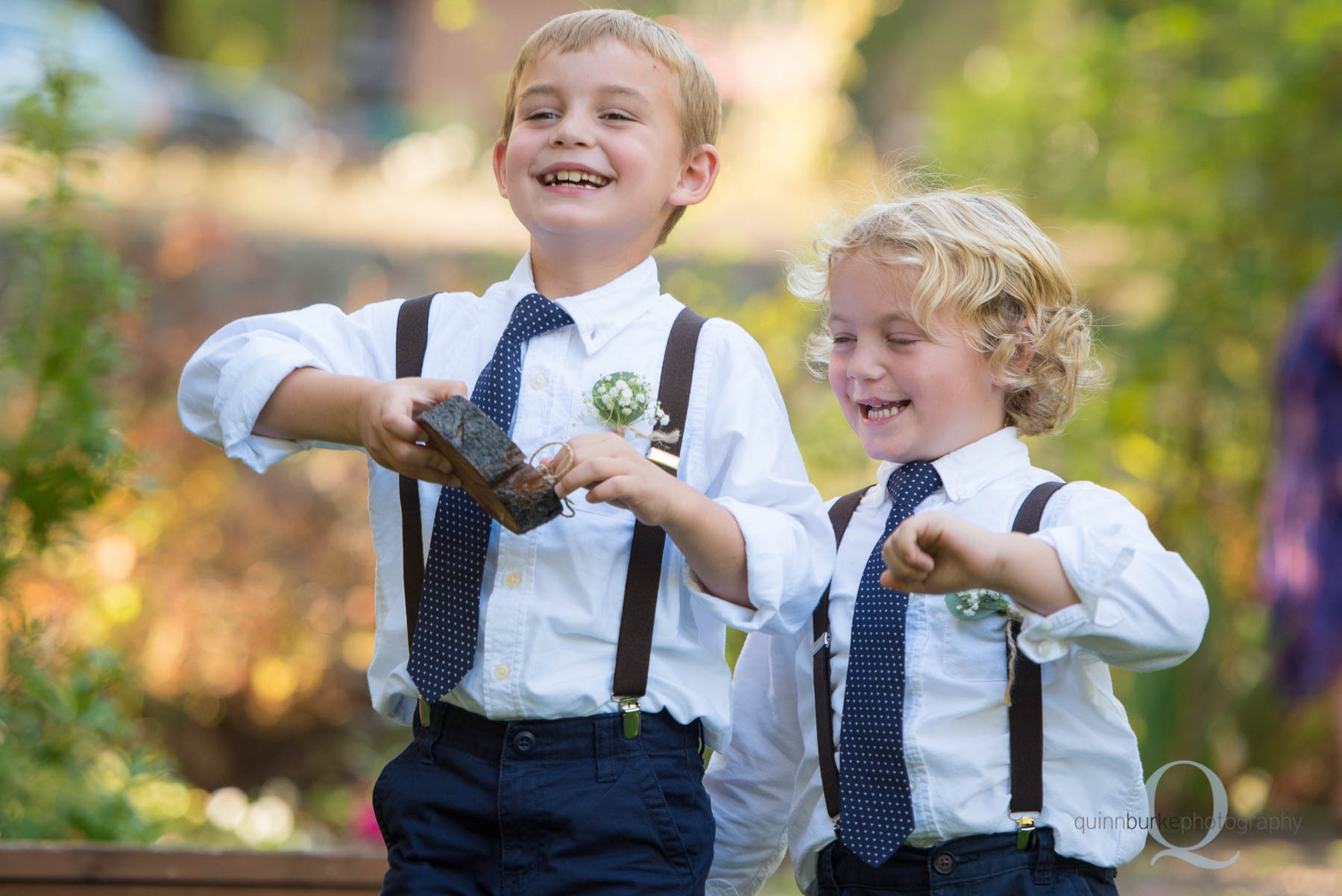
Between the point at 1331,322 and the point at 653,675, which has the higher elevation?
the point at 1331,322

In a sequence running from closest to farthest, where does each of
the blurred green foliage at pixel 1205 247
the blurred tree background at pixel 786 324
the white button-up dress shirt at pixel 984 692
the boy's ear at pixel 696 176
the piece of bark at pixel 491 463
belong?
1. the piece of bark at pixel 491 463
2. the white button-up dress shirt at pixel 984 692
3. the boy's ear at pixel 696 176
4. the blurred tree background at pixel 786 324
5. the blurred green foliage at pixel 1205 247

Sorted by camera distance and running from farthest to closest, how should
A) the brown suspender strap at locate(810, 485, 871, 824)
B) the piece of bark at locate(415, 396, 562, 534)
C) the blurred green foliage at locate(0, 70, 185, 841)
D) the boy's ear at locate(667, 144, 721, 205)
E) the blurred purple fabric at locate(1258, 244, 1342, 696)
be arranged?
1. the blurred purple fabric at locate(1258, 244, 1342, 696)
2. the blurred green foliage at locate(0, 70, 185, 841)
3. the boy's ear at locate(667, 144, 721, 205)
4. the brown suspender strap at locate(810, 485, 871, 824)
5. the piece of bark at locate(415, 396, 562, 534)

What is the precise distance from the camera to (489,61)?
47.5 feet

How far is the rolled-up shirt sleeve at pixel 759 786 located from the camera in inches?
84.3

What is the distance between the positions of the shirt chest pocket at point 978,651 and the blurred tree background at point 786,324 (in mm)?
2179

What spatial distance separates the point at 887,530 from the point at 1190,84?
486 centimetres

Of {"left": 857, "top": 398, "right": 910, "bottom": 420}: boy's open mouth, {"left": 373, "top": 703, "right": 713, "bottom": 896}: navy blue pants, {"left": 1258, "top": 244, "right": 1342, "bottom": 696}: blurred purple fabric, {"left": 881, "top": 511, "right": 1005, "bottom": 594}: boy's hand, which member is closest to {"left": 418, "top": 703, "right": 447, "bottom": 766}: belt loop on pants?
{"left": 373, "top": 703, "right": 713, "bottom": 896}: navy blue pants

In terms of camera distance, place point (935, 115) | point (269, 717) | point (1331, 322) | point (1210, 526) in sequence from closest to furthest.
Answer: point (1331, 322) → point (269, 717) → point (1210, 526) → point (935, 115)

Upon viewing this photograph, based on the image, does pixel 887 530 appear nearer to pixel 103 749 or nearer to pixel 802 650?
pixel 802 650

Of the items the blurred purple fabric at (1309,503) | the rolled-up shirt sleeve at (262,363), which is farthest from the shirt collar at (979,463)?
the blurred purple fabric at (1309,503)

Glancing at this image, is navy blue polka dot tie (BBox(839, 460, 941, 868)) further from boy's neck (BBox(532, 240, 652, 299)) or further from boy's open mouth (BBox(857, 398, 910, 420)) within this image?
boy's neck (BBox(532, 240, 652, 299))

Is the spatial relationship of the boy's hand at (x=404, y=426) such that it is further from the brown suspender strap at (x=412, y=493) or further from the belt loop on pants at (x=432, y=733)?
the belt loop on pants at (x=432, y=733)

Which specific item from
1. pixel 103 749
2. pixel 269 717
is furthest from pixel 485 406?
pixel 269 717

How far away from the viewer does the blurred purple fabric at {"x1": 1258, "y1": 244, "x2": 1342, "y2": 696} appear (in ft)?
15.7
